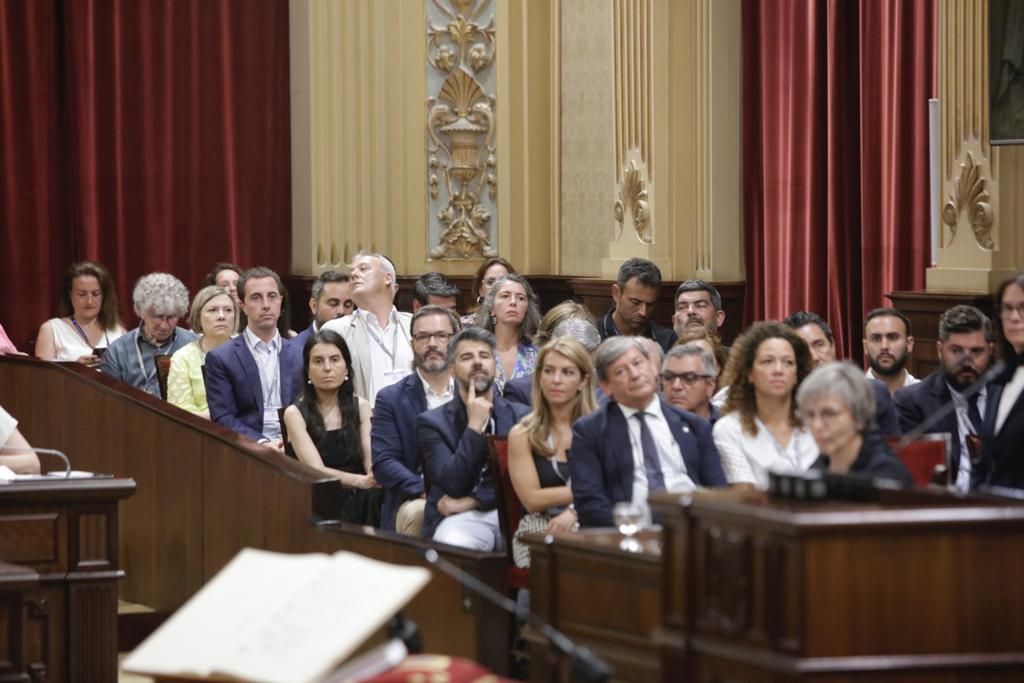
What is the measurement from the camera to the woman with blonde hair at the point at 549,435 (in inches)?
224

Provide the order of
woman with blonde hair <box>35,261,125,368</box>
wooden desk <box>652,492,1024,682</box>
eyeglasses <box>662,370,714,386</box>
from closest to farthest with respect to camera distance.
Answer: wooden desk <box>652,492,1024,682</box>, eyeglasses <box>662,370,714,386</box>, woman with blonde hair <box>35,261,125,368</box>

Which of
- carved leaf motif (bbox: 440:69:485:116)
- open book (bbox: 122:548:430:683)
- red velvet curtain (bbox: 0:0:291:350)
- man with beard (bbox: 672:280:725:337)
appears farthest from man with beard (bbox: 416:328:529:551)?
red velvet curtain (bbox: 0:0:291:350)

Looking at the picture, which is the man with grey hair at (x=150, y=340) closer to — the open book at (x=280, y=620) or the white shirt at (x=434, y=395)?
the white shirt at (x=434, y=395)

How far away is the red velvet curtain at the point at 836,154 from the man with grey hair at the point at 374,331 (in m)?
2.22

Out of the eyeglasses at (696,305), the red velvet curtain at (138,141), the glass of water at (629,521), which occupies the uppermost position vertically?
the red velvet curtain at (138,141)

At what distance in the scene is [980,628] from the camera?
365 cm

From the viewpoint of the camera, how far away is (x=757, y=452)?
549cm

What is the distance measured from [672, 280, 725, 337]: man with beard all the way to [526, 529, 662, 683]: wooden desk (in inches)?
A: 119

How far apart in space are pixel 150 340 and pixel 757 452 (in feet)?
12.5

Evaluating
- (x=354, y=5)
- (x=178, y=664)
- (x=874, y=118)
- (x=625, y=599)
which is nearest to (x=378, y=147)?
(x=354, y=5)

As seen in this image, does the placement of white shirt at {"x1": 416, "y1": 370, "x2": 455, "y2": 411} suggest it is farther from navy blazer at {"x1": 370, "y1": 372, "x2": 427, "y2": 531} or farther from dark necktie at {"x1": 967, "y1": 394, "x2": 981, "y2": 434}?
dark necktie at {"x1": 967, "y1": 394, "x2": 981, "y2": 434}

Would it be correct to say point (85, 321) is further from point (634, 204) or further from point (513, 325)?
point (634, 204)

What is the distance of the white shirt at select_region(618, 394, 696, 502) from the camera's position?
528cm

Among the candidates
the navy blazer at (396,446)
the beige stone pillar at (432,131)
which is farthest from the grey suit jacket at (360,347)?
the beige stone pillar at (432,131)
